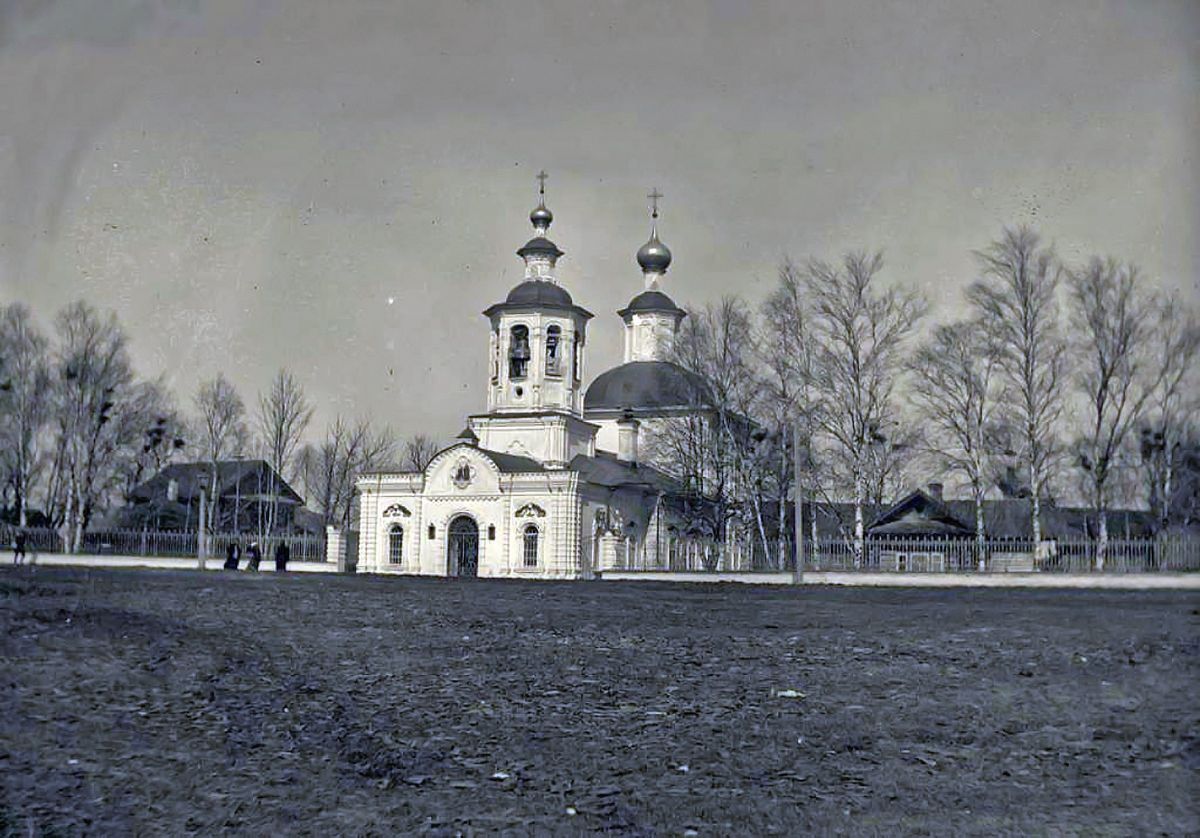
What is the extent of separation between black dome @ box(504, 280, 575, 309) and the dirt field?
3660 cm

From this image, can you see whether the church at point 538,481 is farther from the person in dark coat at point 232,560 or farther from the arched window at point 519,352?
the person in dark coat at point 232,560

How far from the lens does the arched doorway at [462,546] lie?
145 ft

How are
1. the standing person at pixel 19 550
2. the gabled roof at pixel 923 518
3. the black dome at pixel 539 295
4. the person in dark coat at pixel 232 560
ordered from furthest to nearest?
1. the black dome at pixel 539 295
2. the gabled roof at pixel 923 518
3. the person in dark coat at pixel 232 560
4. the standing person at pixel 19 550

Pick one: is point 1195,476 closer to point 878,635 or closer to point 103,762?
point 878,635

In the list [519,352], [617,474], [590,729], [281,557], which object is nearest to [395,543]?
[281,557]

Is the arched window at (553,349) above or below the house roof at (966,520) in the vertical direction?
above

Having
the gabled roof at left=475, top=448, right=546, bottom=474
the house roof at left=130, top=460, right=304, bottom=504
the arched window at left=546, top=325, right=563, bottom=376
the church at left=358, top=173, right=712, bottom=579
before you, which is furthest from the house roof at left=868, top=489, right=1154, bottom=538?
the house roof at left=130, top=460, right=304, bottom=504

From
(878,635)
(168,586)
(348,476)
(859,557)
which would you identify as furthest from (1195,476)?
(348,476)

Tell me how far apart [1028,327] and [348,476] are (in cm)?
3710

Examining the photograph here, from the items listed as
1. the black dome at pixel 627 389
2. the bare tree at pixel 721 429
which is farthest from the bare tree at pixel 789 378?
the black dome at pixel 627 389

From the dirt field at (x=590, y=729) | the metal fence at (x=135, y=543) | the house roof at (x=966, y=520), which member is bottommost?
the dirt field at (x=590, y=729)

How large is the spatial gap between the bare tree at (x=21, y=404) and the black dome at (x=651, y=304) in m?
29.2

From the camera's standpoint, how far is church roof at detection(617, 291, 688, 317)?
5962cm

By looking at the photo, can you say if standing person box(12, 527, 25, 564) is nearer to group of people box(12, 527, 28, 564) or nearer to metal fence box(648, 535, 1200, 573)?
group of people box(12, 527, 28, 564)
